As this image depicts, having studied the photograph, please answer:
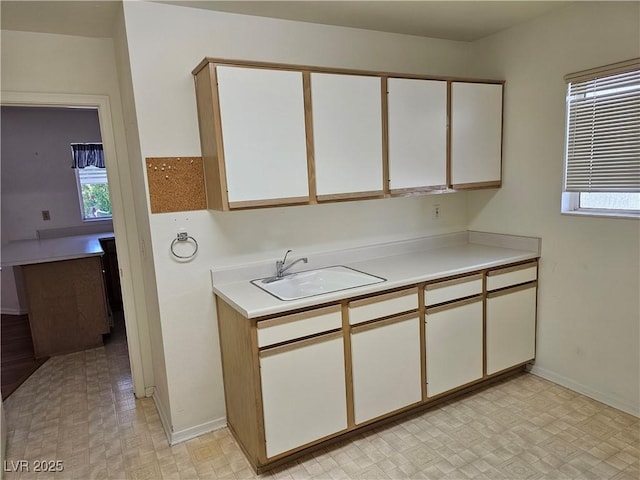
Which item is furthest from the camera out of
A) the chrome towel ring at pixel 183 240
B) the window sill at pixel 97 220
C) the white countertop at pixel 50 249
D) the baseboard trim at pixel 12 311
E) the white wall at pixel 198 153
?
the window sill at pixel 97 220

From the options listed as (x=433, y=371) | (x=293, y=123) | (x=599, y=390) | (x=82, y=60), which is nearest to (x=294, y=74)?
(x=293, y=123)

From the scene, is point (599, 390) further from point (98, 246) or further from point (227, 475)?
point (98, 246)

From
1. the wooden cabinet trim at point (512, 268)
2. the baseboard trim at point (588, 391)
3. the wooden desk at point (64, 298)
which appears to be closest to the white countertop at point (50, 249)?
the wooden desk at point (64, 298)

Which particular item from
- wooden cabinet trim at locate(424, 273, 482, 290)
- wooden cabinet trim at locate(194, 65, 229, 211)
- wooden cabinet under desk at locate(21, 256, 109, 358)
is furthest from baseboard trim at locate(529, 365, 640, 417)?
wooden cabinet under desk at locate(21, 256, 109, 358)

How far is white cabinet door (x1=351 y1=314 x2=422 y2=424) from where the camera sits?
2242mm

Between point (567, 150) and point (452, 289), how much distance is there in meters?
1.15

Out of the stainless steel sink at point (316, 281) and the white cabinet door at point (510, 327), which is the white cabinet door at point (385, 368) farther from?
the white cabinet door at point (510, 327)

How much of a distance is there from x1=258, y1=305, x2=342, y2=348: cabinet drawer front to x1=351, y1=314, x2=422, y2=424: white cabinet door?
0.18 metres

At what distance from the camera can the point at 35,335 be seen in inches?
143

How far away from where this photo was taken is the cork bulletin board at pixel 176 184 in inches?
86.9

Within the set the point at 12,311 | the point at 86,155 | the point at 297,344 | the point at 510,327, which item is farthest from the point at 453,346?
the point at 12,311

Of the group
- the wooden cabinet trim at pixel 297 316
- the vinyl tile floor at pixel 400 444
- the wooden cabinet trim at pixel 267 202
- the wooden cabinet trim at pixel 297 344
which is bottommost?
the vinyl tile floor at pixel 400 444

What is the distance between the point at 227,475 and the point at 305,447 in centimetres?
42

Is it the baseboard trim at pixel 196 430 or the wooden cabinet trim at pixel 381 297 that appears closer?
the wooden cabinet trim at pixel 381 297
